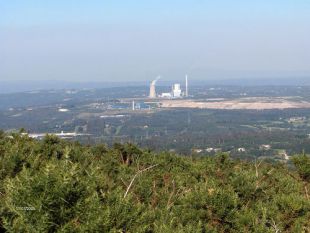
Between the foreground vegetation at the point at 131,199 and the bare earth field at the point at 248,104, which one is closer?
the foreground vegetation at the point at 131,199

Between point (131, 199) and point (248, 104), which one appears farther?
point (248, 104)

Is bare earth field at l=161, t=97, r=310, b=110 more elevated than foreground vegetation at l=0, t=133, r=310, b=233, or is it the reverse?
foreground vegetation at l=0, t=133, r=310, b=233

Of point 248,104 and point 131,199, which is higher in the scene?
point 131,199

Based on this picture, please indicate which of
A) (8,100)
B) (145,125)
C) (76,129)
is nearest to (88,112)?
(145,125)

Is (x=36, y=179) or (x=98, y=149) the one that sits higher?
(x=36, y=179)

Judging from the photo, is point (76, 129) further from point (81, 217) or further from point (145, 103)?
point (81, 217)
